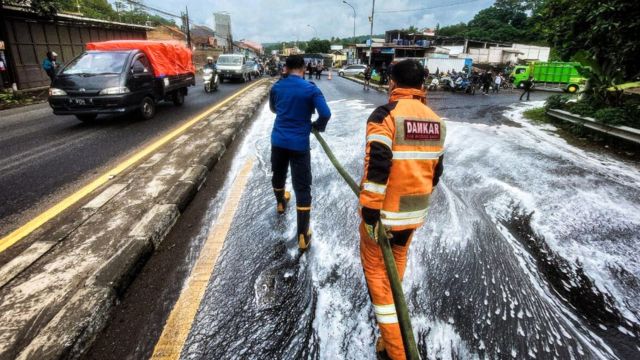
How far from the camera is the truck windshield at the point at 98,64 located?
834 centimetres

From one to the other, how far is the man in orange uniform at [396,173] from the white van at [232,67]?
74.0ft

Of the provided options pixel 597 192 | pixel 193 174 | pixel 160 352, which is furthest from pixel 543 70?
pixel 160 352

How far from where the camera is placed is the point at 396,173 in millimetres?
2049

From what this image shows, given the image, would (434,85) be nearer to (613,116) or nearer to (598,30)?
(598,30)

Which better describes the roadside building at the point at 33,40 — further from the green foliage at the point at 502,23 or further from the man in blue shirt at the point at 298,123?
the green foliage at the point at 502,23

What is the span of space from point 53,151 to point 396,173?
6.55m

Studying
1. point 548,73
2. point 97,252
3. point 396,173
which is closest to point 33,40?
point 97,252

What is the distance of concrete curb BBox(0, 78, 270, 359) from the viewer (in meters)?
2.03

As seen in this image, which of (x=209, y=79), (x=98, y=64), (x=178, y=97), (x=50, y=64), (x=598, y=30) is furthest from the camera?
(x=209, y=79)

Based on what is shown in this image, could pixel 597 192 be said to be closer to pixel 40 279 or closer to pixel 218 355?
pixel 218 355

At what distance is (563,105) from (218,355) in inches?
489

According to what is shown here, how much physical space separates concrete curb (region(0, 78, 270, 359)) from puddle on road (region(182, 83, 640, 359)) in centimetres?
60

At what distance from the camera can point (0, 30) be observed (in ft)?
51.2

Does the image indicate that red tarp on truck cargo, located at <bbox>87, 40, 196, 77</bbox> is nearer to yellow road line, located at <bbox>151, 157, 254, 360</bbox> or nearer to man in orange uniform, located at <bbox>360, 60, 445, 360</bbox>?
yellow road line, located at <bbox>151, 157, 254, 360</bbox>
